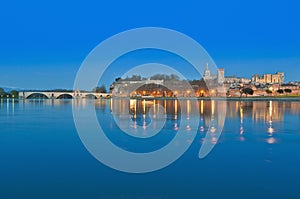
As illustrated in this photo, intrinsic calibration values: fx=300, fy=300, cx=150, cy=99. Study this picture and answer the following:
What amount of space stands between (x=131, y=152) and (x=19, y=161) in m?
3.68

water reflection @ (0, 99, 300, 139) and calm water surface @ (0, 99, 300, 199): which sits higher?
water reflection @ (0, 99, 300, 139)

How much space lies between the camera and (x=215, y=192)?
6473 millimetres

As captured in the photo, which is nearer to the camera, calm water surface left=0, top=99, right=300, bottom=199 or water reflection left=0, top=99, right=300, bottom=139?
calm water surface left=0, top=99, right=300, bottom=199

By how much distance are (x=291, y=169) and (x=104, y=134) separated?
30.3ft

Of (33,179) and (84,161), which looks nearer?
(33,179)

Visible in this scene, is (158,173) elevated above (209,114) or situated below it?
below

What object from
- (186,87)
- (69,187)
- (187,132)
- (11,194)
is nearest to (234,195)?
(69,187)

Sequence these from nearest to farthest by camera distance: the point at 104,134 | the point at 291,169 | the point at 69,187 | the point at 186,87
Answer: the point at 69,187 < the point at 291,169 < the point at 104,134 < the point at 186,87

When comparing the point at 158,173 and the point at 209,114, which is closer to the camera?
the point at 158,173

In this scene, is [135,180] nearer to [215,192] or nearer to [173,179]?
[173,179]

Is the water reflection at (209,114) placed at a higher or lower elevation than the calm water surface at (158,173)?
higher

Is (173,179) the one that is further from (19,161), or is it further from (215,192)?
(19,161)

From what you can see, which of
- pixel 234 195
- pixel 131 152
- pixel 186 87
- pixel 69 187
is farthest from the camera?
pixel 186 87

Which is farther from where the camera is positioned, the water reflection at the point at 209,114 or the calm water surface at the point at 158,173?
the water reflection at the point at 209,114
